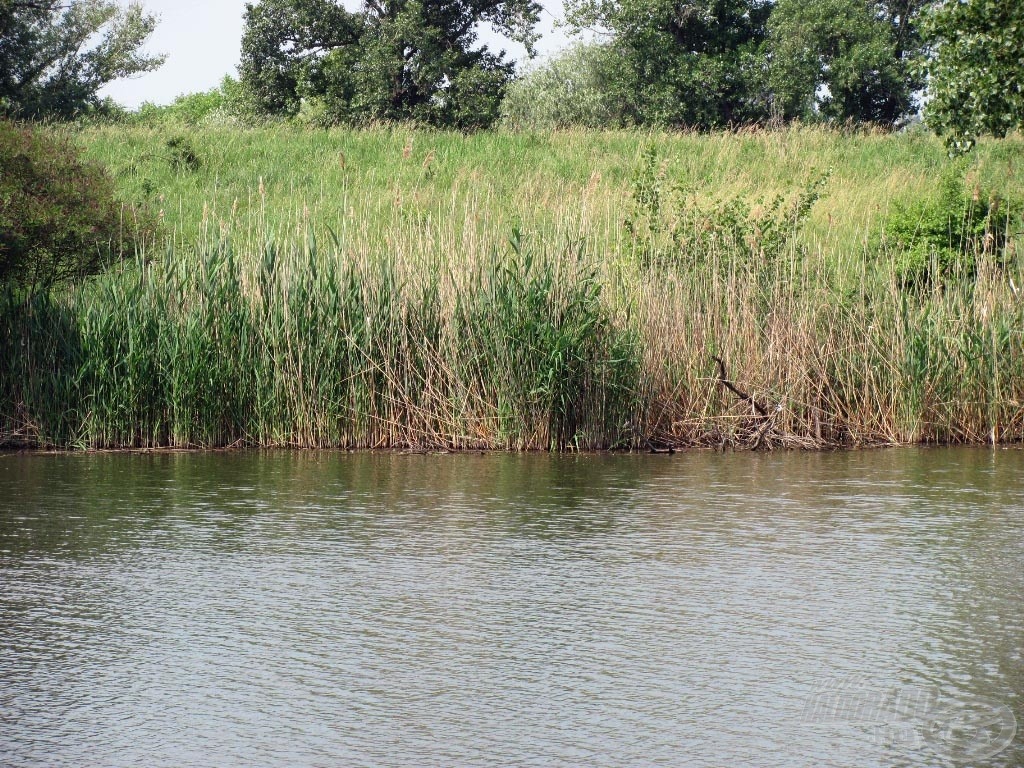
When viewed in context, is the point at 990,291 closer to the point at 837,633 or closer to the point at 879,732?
the point at 837,633

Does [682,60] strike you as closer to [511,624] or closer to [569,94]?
[569,94]

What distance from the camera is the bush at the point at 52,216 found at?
10.6m

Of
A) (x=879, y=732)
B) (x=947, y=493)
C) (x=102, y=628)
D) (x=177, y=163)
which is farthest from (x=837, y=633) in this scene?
(x=177, y=163)

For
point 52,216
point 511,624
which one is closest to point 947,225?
point 52,216

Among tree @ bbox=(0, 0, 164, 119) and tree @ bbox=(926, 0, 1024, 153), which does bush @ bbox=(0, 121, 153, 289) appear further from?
tree @ bbox=(0, 0, 164, 119)

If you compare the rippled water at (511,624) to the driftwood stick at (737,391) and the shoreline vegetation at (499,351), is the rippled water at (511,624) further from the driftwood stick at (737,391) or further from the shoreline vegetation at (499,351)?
the driftwood stick at (737,391)

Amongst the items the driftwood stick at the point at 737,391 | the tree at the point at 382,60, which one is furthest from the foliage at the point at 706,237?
the tree at the point at 382,60

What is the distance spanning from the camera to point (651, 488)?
24.4 ft

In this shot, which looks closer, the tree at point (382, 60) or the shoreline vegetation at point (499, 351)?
the shoreline vegetation at point (499, 351)

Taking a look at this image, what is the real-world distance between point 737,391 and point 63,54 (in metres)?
32.2

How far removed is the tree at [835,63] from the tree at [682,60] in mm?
920

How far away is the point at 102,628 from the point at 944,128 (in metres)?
14.0

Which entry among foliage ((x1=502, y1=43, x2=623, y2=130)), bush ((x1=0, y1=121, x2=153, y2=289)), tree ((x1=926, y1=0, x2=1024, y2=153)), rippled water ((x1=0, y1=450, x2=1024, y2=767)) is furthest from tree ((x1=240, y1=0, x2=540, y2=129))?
rippled water ((x1=0, y1=450, x2=1024, y2=767))

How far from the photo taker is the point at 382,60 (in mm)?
34656
